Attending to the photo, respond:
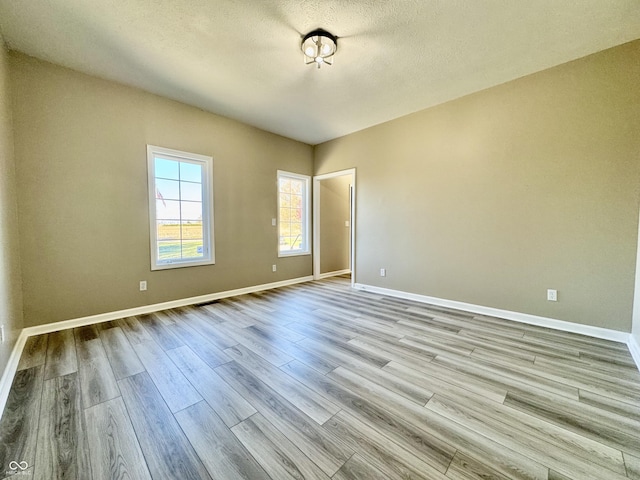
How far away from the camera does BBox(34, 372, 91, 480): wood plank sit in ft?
3.60

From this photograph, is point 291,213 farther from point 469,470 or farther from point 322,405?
point 469,470

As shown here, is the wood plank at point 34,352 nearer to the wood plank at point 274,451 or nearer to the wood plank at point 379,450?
the wood plank at point 274,451

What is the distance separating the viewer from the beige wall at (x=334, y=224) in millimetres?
5426

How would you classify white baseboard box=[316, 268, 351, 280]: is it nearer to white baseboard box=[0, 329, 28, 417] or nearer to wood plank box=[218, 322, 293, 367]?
wood plank box=[218, 322, 293, 367]

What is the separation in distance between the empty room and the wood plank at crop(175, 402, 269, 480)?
0.06 feet

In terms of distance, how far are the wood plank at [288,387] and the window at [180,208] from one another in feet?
6.42

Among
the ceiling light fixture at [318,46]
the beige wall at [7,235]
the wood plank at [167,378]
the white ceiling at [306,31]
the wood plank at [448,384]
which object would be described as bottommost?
the wood plank at [167,378]

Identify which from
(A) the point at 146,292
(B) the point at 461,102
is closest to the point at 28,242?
(A) the point at 146,292

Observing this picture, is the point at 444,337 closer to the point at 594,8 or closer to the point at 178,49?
the point at 594,8

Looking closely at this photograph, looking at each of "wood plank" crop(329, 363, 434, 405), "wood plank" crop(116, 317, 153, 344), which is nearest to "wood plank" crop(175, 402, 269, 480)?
"wood plank" crop(329, 363, 434, 405)

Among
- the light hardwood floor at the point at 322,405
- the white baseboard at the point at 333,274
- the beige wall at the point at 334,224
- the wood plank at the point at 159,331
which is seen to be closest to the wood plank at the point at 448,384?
the light hardwood floor at the point at 322,405

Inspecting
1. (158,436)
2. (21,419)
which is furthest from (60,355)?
(158,436)

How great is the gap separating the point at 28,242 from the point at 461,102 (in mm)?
5178

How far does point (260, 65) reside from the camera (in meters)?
2.57
